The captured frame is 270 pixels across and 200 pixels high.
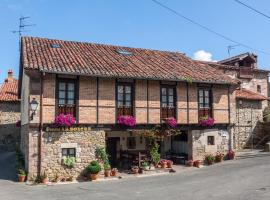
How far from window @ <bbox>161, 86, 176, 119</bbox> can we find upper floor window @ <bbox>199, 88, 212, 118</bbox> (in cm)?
182

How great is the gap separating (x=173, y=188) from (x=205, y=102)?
27.4ft

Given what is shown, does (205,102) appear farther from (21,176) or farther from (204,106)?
(21,176)

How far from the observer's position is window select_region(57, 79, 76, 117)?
18500mm

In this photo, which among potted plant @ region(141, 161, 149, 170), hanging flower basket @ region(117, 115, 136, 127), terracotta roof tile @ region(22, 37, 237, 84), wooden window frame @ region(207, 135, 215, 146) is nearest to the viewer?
terracotta roof tile @ region(22, 37, 237, 84)

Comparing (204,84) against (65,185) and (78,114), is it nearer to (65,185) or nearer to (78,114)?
(78,114)

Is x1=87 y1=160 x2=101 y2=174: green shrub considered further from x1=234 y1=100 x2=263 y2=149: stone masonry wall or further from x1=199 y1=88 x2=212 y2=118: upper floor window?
x1=234 y1=100 x2=263 y2=149: stone masonry wall

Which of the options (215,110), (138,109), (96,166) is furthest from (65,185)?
(215,110)

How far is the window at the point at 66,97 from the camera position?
60.7 feet

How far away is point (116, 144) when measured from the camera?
22.9 m

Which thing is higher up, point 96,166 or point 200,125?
point 200,125

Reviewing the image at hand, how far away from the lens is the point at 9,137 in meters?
30.1

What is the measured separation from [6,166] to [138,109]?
8.96m

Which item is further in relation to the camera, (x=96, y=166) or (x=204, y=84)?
(x=204, y=84)

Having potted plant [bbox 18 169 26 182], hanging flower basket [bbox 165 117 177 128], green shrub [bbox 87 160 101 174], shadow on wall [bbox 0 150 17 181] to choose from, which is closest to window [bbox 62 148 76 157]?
green shrub [bbox 87 160 101 174]
